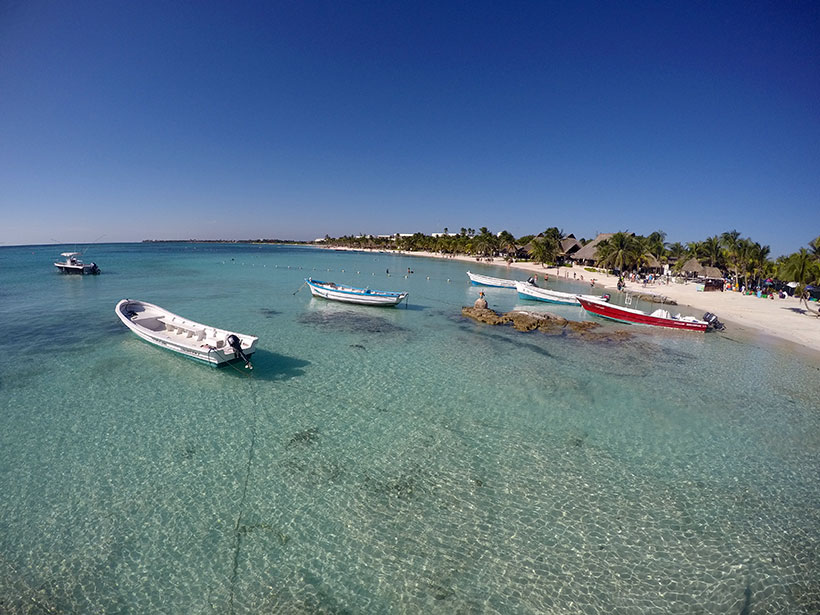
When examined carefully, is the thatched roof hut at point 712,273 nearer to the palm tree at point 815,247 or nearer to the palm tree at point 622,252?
the palm tree at point 622,252

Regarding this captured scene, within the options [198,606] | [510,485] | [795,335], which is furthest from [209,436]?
[795,335]

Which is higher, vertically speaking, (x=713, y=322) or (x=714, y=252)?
(x=714, y=252)

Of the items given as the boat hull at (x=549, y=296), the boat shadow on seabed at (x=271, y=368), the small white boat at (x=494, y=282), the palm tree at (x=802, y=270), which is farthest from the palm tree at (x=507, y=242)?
the boat shadow on seabed at (x=271, y=368)

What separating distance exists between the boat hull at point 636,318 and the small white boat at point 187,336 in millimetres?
25625

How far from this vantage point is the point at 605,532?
7504mm

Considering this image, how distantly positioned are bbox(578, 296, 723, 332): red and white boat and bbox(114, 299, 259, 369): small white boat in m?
25.7

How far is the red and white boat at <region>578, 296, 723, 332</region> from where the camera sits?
25.2 m

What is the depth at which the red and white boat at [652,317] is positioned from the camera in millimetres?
25188

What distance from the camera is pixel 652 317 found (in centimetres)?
2636

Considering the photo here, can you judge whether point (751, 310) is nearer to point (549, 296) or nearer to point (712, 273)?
point (549, 296)

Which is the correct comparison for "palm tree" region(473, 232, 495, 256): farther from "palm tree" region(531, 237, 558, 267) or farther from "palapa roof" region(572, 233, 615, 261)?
"palapa roof" region(572, 233, 615, 261)

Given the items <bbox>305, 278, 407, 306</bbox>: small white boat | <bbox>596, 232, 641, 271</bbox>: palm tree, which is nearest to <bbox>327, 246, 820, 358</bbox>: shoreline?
<bbox>596, 232, 641, 271</bbox>: palm tree

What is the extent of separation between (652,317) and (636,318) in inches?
39.2

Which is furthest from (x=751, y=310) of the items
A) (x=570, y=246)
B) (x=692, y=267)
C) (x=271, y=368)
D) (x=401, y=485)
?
(x=570, y=246)
